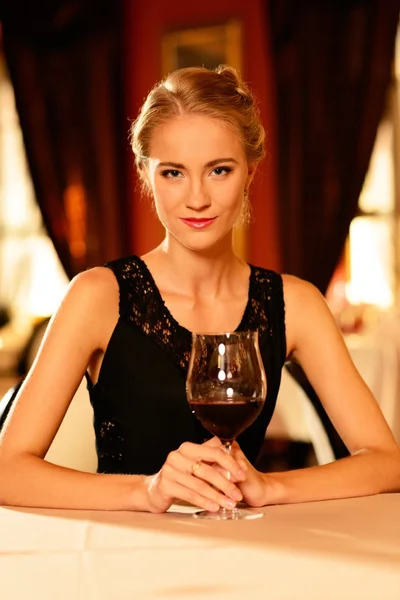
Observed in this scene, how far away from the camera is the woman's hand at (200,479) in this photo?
1.43 m

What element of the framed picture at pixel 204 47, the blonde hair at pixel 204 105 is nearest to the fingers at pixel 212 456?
the blonde hair at pixel 204 105

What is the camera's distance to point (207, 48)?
6.82 m

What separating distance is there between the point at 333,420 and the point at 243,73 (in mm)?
4939

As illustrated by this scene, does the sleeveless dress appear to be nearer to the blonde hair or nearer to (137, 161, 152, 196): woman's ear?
(137, 161, 152, 196): woman's ear

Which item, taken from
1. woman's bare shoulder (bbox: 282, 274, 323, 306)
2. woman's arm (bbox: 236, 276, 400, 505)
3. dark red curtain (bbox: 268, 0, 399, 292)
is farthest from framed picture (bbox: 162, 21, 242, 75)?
woman's arm (bbox: 236, 276, 400, 505)

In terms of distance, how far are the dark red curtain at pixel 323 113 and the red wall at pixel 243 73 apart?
0.41 ft

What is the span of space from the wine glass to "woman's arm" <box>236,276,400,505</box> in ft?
0.41

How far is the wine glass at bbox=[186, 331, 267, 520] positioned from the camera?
4.60ft

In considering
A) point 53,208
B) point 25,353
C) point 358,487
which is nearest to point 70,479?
point 358,487

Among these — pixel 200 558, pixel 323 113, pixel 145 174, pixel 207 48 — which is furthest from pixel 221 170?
pixel 207 48

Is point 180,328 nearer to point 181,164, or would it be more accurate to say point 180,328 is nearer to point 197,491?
point 181,164

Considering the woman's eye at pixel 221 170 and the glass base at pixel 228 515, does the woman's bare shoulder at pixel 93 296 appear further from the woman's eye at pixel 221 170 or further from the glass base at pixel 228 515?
the glass base at pixel 228 515

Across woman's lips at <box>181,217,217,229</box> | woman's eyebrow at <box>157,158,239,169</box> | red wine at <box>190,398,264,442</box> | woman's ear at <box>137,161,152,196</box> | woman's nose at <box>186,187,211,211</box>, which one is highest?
woman's eyebrow at <box>157,158,239,169</box>

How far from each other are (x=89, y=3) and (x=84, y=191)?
137 cm
